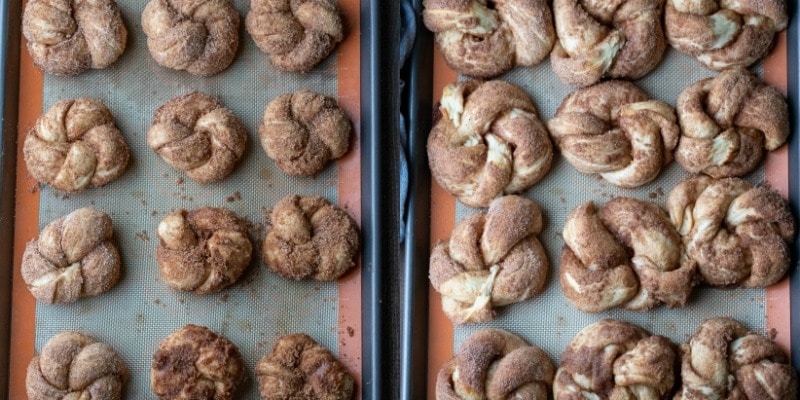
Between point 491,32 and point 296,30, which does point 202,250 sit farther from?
point 491,32

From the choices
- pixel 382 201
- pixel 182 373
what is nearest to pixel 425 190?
pixel 382 201

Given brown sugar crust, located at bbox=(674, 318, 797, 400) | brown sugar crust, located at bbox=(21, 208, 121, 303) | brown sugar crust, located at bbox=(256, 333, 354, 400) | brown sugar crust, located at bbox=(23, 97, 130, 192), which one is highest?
brown sugar crust, located at bbox=(23, 97, 130, 192)

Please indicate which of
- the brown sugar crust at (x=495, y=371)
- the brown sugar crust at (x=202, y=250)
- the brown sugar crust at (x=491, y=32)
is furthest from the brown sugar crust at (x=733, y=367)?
the brown sugar crust at (x=202, y=250)

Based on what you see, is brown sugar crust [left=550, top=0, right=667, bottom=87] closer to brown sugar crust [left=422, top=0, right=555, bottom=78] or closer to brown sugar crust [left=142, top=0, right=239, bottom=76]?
brown sugar crust [left=422, top=0, right=555, bottom=78]

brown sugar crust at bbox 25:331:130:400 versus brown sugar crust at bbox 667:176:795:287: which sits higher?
brown sugar crust at bbox 667:176:795:287

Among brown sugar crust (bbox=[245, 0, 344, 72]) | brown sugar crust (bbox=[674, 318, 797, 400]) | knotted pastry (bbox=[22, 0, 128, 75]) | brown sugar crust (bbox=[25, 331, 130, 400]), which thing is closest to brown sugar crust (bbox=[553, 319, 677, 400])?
brown sugar crust (bbox=[674, 318, 797, 400])

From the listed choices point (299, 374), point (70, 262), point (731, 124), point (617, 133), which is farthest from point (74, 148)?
point (731, 124)

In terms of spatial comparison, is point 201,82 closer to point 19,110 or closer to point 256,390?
point 19,110

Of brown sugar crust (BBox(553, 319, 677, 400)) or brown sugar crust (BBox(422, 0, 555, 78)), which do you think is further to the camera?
brown sugar crust (BBox(422, 0, 555, 78))
